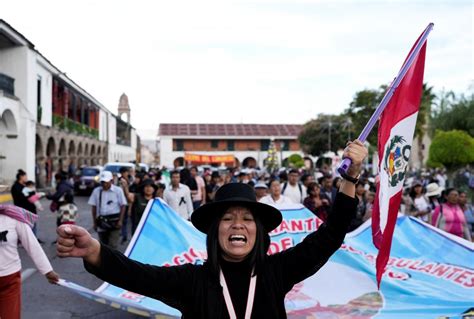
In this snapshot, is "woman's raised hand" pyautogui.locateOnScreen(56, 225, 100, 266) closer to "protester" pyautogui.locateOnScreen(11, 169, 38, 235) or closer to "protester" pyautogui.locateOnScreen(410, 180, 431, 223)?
"protester" pyautogui.locateOnScreen(410, 180, 431, 223)

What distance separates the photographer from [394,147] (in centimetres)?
332

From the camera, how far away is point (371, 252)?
701cm

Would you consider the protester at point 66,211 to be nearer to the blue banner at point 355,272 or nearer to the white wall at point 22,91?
the blue banner at point 355,272

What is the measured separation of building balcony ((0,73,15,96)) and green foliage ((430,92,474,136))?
30.2 meters

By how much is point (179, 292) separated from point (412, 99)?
2.02 meters

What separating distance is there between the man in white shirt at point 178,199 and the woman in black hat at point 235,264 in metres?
7.12

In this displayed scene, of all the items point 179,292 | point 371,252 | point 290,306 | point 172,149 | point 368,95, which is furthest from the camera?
point 172,149

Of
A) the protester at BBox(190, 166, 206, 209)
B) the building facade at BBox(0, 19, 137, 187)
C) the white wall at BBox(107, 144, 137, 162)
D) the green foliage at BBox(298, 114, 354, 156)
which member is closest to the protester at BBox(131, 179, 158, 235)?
the protester at BBox(190, 166, 206, 209)

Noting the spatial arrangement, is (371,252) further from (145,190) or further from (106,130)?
(106,130)

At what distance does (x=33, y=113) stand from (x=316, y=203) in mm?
21386

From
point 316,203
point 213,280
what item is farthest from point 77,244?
point 316,203

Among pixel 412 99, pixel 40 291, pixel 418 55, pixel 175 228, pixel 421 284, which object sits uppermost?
pixel 418 55

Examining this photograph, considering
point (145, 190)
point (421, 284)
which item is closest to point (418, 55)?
point (421, 284)

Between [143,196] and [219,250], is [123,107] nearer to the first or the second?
[143,196]
